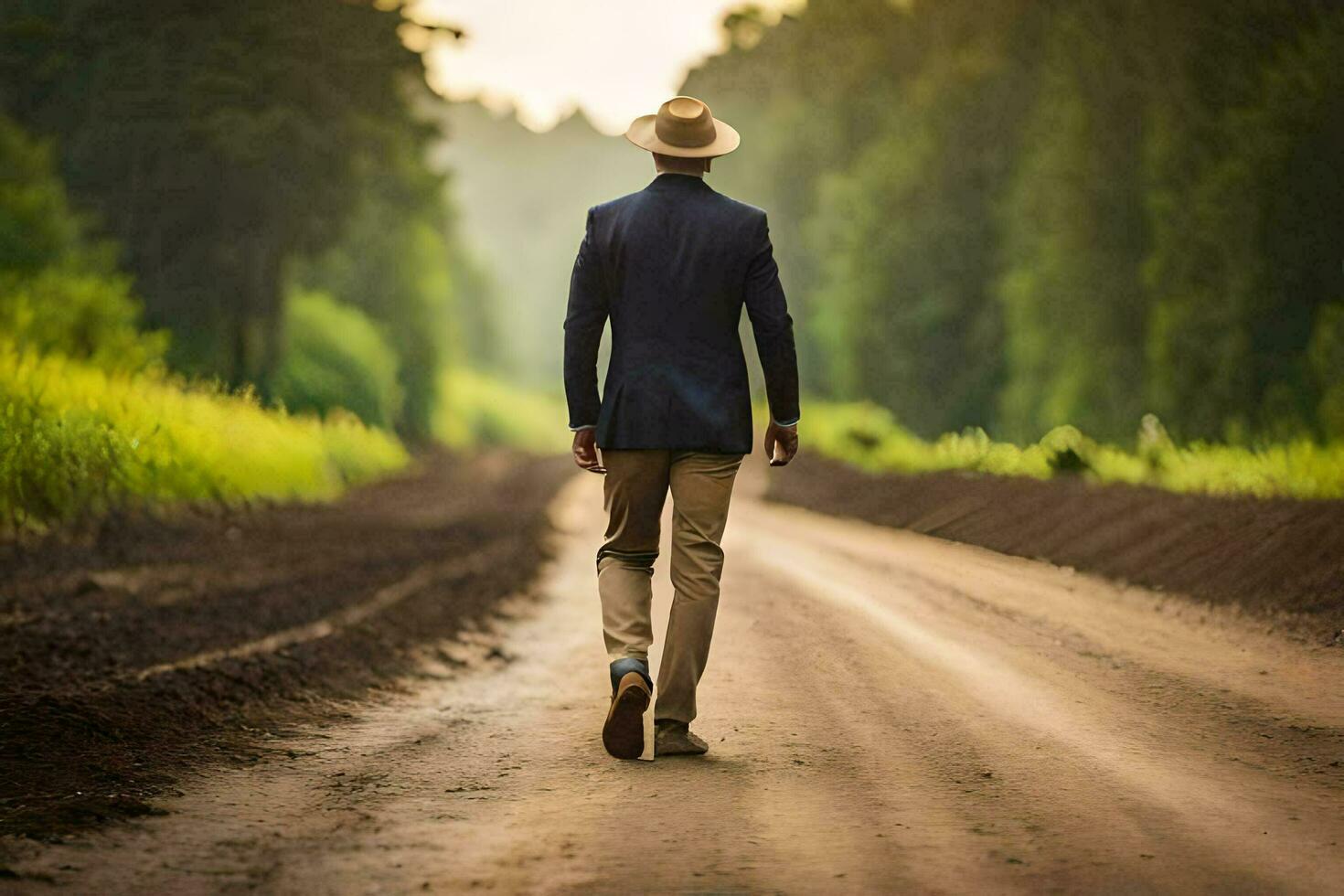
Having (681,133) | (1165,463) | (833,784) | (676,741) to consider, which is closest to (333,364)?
(1165,463)

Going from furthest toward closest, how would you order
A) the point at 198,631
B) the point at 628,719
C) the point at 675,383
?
1. the point at 198,631
2. the point at 675,383
3. the point at 628,719

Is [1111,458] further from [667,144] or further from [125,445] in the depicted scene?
[667,144]

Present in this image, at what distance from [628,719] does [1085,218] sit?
1975cm

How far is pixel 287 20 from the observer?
24.4 metres

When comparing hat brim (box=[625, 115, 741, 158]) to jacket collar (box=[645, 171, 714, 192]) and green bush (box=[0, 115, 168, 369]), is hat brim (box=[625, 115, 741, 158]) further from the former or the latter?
green bush (box=[0, 115, 168, 369])

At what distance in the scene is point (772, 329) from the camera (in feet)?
18.7

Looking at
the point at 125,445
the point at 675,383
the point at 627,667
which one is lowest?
the point at 627,667

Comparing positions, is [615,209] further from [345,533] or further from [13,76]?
[13,76]

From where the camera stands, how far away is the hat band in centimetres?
571

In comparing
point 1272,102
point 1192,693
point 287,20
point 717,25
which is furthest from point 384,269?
point 1192,693

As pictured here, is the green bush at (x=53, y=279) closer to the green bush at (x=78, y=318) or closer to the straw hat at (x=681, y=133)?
the green bush at (x=78, y=318)

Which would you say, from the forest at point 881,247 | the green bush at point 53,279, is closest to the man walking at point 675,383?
the forest at point 881,247

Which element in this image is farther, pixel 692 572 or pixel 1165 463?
pixel 1165 463

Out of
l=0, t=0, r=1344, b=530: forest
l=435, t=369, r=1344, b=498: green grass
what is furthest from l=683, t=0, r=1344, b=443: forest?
l=435, t=369, r=1344, b=498: green grass
